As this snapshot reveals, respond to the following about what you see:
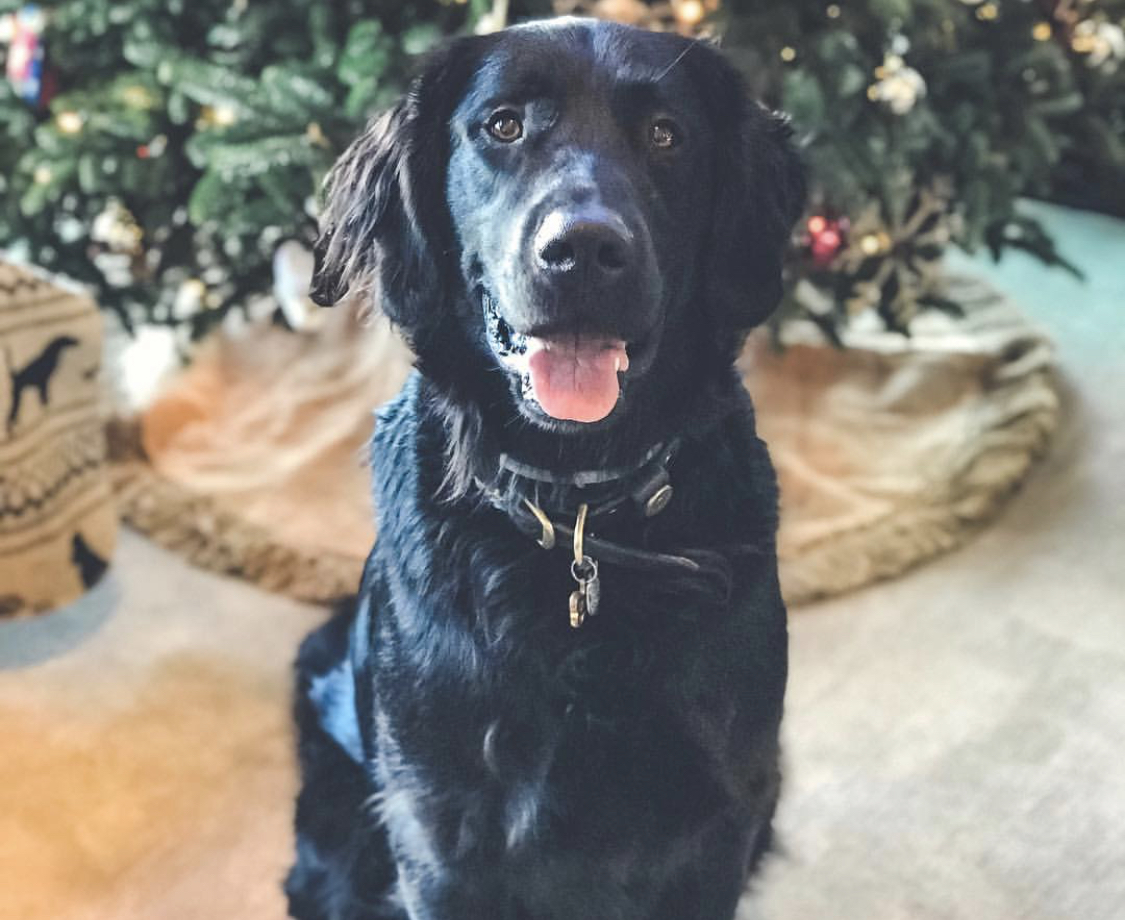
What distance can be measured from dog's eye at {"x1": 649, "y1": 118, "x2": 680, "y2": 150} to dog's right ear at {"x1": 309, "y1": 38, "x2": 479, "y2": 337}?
7.6 inches

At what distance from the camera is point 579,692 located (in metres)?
1.09

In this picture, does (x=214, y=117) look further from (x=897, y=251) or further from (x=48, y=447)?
(x=897, y=251)

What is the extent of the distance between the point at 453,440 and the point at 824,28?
1.24m

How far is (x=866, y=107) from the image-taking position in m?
2.04

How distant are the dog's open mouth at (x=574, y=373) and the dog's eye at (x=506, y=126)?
195 millimetres

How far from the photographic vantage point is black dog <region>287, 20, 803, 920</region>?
3.56ft

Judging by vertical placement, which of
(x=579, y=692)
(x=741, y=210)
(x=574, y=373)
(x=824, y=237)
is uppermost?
(x=741, y=210)

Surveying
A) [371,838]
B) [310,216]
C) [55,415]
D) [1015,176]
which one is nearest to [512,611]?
[371,838]

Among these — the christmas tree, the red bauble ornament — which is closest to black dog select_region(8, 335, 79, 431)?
the christmas tree

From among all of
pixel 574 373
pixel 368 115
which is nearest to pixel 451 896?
pixel 574 373

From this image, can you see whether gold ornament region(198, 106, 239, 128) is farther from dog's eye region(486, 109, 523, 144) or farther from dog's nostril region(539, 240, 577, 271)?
dog's nostril region(539, 240, 577, 271)

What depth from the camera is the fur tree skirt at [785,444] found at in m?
2.06

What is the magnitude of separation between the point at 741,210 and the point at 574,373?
0.26 m

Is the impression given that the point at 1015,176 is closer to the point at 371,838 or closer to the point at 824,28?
the point at 824,28
